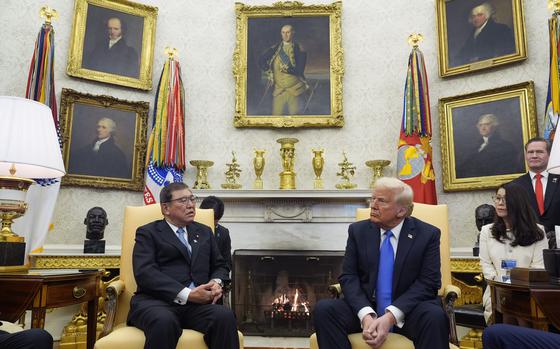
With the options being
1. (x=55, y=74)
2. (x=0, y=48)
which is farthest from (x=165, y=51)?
(x=0, y=48)

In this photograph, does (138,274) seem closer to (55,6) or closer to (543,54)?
(55,6)

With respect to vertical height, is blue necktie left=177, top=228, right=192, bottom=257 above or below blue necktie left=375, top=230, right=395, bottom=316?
above

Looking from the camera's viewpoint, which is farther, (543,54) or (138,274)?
(543,54)

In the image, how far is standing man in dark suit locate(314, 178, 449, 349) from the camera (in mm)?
2492

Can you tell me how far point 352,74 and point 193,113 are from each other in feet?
8.07

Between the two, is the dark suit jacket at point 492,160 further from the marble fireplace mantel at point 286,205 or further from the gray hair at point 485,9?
the gray hair at point 485,9

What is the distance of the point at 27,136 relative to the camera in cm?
288

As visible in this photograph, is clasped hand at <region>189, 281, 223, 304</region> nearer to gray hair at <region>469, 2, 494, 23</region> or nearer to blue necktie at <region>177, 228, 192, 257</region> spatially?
blue necktie at <region>177, 228, 192, 257</region>

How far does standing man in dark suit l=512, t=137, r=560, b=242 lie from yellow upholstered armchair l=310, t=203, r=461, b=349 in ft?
3.98

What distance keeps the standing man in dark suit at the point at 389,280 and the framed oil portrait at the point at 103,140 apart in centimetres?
412

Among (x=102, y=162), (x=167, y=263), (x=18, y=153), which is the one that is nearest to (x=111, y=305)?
(x=167, y=263)

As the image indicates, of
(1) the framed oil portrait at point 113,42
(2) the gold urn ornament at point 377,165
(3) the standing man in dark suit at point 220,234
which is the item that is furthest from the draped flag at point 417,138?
(1) the framed oil portrait at point 113,42

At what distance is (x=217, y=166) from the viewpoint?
251 inches

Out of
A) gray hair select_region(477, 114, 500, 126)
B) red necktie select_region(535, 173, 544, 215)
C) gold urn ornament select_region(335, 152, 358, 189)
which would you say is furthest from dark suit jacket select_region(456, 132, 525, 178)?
gold urn ornament select_region(335, 152, 358, 189)
